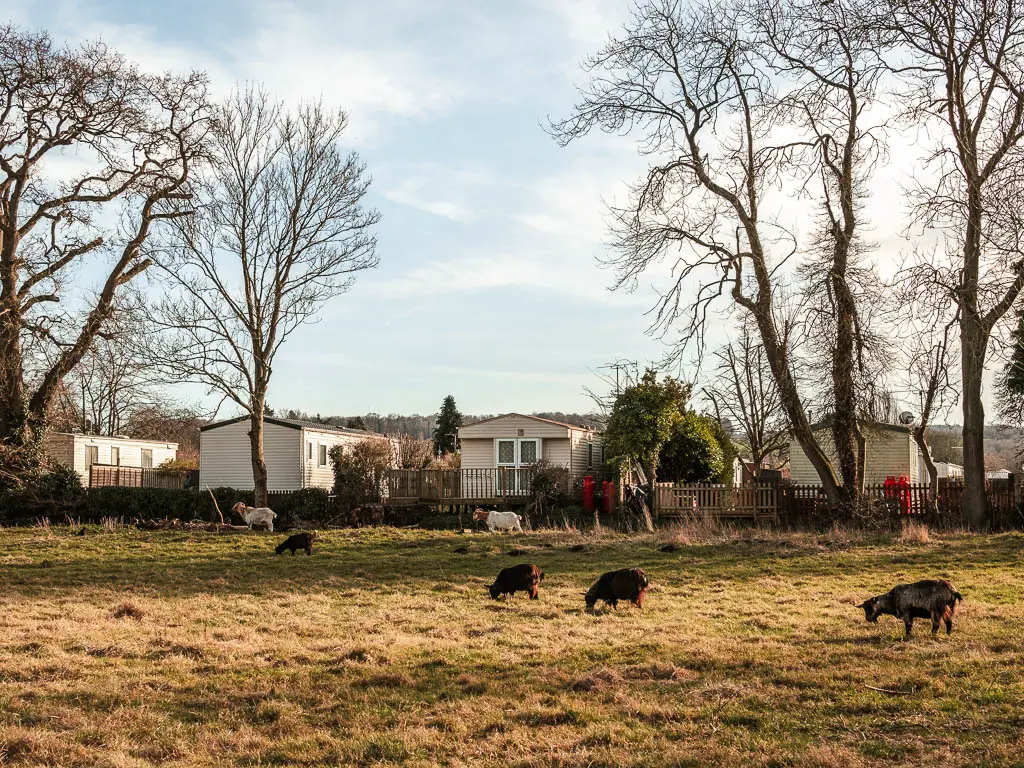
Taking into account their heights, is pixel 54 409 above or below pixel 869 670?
above

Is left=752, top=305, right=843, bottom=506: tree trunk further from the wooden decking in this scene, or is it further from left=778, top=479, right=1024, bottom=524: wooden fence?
the wooden decking

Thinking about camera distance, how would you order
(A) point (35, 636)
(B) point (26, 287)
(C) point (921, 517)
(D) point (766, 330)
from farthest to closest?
(B) point (26, 287)
(D) point (766, 330)
(C) point (921, 517)
(A) point (35, 636)

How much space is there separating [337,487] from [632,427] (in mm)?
9259

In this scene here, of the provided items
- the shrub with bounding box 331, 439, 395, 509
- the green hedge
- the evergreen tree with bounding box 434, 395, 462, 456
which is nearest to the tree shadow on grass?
the green hedge

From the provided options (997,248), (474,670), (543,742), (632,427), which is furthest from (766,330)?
(543,742)

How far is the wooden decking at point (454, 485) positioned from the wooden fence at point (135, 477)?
12.7 meters

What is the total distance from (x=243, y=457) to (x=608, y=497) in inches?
678

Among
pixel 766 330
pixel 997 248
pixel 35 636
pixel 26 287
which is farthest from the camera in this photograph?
pixel 26 287

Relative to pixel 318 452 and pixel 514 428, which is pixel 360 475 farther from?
pixel 318 452

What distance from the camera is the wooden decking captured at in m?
28.0

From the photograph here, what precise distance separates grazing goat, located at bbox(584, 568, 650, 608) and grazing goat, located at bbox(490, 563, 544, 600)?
1.07 metres

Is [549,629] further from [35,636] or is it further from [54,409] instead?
[54,409]

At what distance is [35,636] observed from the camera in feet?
29.7

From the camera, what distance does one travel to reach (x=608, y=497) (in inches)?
1059
